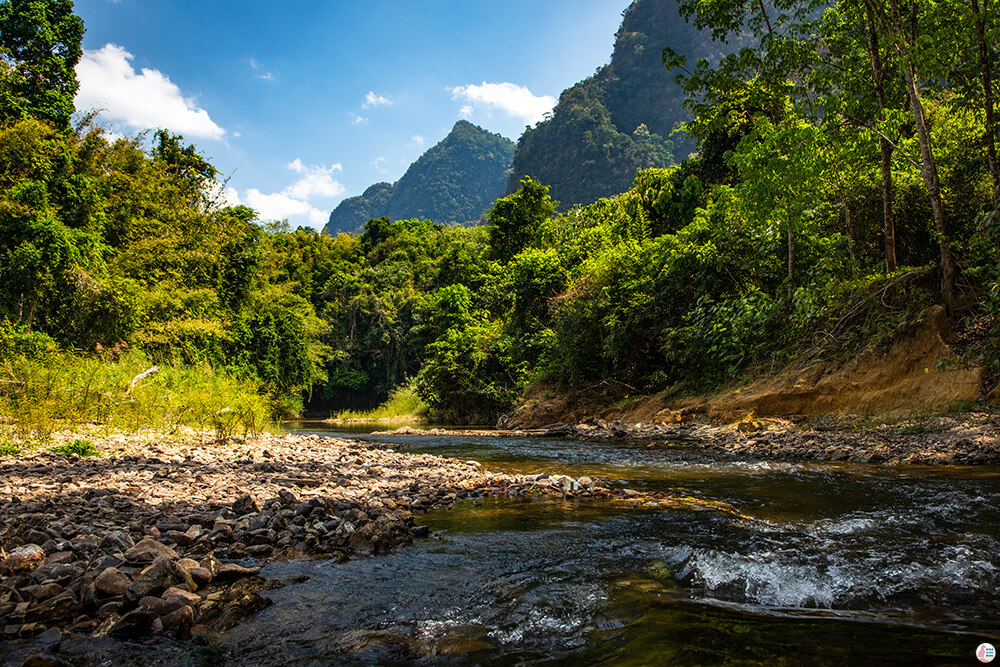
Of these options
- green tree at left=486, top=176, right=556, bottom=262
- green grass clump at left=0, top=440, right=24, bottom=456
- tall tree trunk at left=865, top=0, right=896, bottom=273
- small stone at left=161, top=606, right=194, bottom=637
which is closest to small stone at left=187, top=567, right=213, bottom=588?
small stone at left=161, top=606, right=194, bottom=637

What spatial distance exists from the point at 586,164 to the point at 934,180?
69.9m

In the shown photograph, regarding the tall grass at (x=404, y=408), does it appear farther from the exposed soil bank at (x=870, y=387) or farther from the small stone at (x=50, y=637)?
the small stone at (x=50, y=637)

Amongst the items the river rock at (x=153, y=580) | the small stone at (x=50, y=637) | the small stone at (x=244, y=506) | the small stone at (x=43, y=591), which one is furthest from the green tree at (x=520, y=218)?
the small stone at (x=50, y=637)

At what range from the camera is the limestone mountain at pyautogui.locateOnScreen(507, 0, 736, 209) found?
74.2 meters

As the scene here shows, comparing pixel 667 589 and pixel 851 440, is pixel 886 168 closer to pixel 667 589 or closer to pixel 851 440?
pixel 851 440

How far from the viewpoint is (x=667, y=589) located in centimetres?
313

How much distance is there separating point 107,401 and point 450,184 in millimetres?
150842

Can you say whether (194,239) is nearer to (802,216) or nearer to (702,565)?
(802,216)

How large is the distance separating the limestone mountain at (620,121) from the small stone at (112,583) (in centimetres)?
7340

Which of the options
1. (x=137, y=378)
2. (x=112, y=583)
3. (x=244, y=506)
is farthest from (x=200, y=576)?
(x=137, y=378)

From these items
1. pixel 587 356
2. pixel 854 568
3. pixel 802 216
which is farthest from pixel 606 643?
pixel 587 356

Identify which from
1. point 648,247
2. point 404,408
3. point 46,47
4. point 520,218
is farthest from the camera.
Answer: point 520,218

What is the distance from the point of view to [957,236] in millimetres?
10648

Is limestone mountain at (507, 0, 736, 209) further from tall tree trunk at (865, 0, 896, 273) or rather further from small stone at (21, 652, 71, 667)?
small stone at (21, 652, 71, 667)
